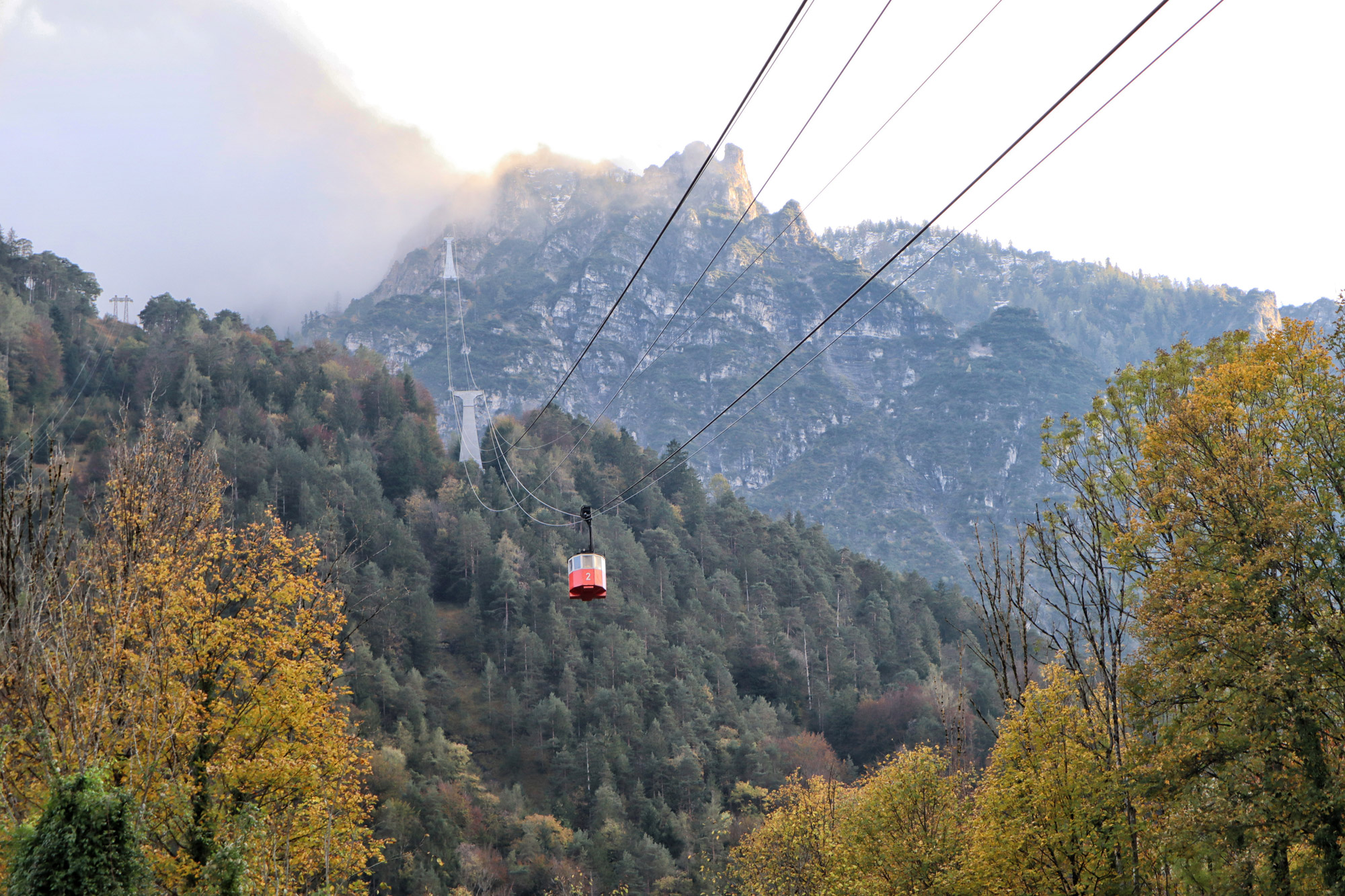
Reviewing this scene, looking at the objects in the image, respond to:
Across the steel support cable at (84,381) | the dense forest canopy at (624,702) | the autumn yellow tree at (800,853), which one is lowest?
the autumn yellow tree at (800,853)

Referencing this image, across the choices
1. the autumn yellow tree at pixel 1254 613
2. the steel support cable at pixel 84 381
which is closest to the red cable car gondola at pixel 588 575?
the autumn yellow tree at pixel 1254 613

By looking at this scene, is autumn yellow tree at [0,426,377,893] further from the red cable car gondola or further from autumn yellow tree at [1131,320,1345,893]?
autumn yellow tree at [1131,320,1345,893]

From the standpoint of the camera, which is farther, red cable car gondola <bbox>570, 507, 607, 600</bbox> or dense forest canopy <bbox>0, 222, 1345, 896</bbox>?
red cable car gondola <bbox>570, 507, 607, 600</bbox>

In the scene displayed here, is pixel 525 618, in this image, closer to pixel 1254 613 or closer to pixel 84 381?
pixel 84 381

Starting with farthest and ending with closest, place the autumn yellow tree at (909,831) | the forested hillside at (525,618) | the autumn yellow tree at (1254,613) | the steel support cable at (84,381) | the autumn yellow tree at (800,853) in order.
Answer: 1. the steel support cable at (84,381)
2. the forested hillside at (525,618)
3. the autumn yellow tree at (800,853)
4. the autumn yellow tree at (909,831)
5. the autumn yellow tree at (1254,613)

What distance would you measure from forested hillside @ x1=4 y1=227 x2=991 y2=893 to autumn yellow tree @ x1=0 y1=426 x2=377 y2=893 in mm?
26551

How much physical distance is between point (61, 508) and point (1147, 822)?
21.1 m

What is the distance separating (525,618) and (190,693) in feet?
213

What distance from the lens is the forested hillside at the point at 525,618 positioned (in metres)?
60.2

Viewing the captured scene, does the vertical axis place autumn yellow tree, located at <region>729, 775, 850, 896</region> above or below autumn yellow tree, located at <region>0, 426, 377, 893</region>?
below

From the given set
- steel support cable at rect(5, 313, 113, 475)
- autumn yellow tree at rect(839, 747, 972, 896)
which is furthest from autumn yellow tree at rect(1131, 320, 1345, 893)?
steel support cable at rect(5, 313, 113, 475)

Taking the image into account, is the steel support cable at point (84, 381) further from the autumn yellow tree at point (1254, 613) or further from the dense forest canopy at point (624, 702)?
the autumn yellow tree at point (1254, 613)

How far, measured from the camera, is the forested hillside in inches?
2371

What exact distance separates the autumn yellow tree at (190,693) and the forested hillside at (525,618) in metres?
26.6
